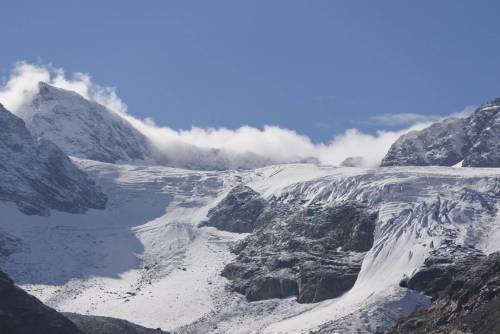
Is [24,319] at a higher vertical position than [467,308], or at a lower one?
lower

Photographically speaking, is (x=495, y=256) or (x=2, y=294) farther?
(x=2, y=294)

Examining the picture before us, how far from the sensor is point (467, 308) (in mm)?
153375

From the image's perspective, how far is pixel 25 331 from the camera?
620 ft

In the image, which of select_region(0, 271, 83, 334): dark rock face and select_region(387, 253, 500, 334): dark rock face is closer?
select_region(387, 253, 500, 334): dark rock face

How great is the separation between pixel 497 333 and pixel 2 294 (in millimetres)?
91561

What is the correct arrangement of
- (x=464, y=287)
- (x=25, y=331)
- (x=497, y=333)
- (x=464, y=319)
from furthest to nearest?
1. (x=25, y=331)
2. (x=464, y=287)
3. (x=464, y=319)
4. (x=497, y=333)

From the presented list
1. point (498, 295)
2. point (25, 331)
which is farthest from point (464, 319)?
point (25, 331)

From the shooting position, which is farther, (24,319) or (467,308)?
(24,319)

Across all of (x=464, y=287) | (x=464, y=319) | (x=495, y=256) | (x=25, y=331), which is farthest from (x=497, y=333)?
(x=25, y=331)

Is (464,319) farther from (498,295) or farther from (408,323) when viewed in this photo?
(408,323)

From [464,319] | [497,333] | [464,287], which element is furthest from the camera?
[464,287]

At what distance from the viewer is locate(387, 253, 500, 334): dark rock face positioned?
14375 centimetres

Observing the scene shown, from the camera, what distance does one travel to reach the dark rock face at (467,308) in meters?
144

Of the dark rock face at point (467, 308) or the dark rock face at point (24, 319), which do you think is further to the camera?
the dark rock face at point (24, 319)
